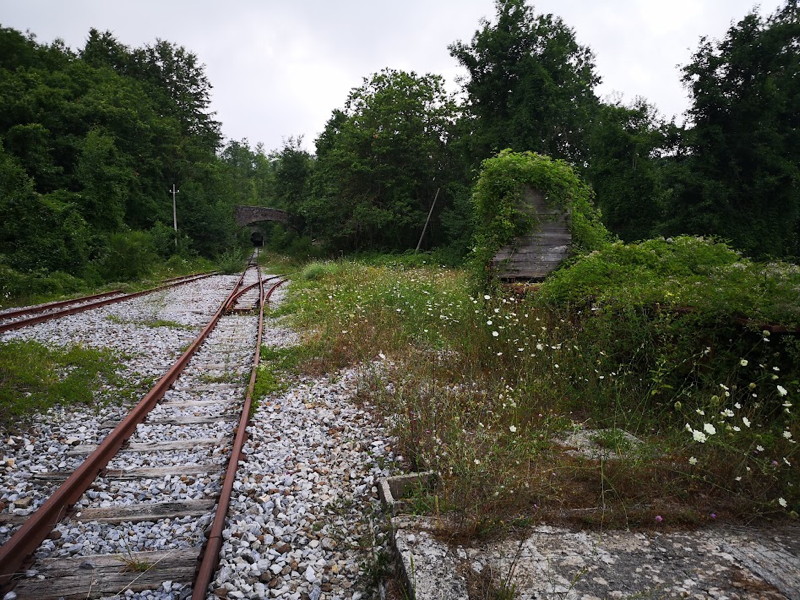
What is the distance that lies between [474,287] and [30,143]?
2356 centimetres

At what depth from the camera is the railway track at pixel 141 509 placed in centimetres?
270

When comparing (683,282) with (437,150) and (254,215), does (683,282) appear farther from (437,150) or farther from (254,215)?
(254,215)

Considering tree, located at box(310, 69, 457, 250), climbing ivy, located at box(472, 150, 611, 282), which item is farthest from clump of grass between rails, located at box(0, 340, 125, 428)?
tree, located at box(310, 69, 457, 250)

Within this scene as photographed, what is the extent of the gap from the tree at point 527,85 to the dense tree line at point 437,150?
0.10 metres

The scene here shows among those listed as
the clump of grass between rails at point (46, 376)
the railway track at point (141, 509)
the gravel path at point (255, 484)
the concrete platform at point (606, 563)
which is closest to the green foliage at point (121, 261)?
the clump of grass between rails at point (46, 376)

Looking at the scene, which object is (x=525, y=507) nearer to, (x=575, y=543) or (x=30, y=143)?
(x=575, y=543)

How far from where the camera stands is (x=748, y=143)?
21.1 meters

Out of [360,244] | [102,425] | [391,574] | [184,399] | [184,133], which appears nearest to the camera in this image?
[391,574]

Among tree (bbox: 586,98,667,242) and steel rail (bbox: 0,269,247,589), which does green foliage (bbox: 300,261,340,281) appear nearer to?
steel rail (bbox: 0,269,247,589)

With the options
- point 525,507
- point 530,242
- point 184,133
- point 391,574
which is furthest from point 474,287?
point 184,133

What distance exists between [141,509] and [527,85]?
90.9ft

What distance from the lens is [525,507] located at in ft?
9.94

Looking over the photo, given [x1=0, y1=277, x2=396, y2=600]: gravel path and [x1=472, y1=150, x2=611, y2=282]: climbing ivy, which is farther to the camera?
[x1=472, y1=150, x2=611, y2=282]: climbing ivy

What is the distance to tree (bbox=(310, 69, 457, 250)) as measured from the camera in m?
29.3
